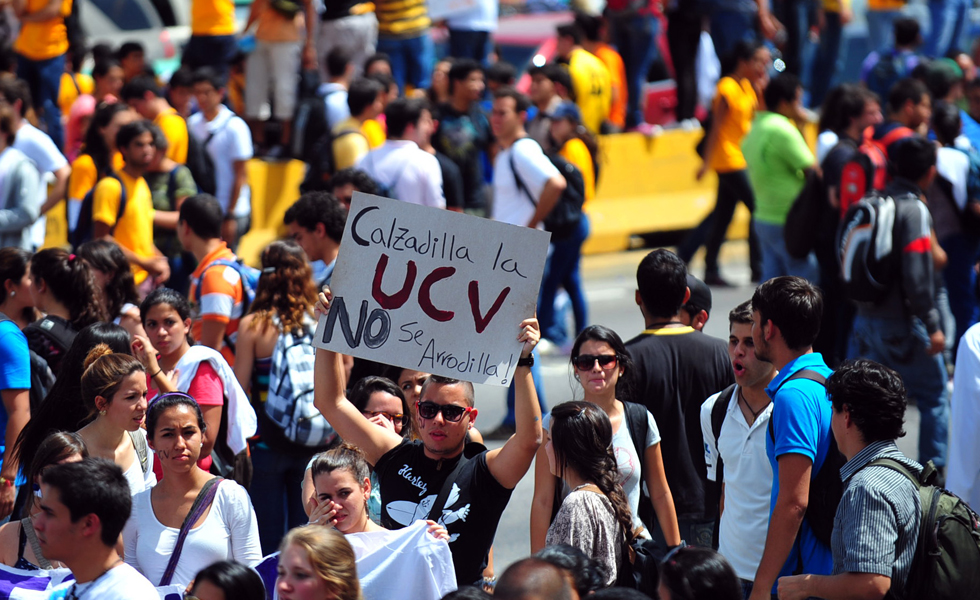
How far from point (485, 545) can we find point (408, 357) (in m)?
0.72

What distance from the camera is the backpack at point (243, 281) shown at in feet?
20.8

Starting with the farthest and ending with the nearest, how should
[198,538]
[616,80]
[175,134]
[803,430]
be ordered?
1. [616,80]
2. [175,134]
3. [198,538]
4. [803,430]

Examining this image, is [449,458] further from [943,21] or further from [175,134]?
[943,21]

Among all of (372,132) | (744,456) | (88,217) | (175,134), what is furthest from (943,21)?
(744,456)

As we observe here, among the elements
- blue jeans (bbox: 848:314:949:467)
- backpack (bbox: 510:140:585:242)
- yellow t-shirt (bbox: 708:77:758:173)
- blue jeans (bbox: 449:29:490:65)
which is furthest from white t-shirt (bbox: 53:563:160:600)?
blue jeans (bbox: 449:29:490:65)

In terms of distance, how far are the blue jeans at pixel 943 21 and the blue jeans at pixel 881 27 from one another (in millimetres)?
451

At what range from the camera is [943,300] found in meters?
9.21

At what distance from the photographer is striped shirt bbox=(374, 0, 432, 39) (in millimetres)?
12969

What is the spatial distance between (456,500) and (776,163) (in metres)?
6.50

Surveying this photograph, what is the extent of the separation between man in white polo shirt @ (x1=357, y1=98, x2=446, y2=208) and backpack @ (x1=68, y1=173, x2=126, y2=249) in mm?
1646

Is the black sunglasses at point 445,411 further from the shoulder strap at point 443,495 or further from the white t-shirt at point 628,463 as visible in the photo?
the white t-shirt at point 628,463

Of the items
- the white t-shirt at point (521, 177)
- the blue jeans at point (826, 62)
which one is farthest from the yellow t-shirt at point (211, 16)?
the blue jeans at point (826, 62)

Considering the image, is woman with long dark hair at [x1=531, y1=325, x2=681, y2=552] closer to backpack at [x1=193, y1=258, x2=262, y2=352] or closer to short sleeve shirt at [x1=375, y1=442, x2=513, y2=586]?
short sleeve shirt at [x1=375, y1=442, x2=513, y2=586]

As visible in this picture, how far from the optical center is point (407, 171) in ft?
27.9
